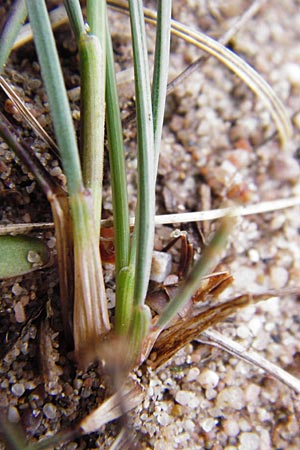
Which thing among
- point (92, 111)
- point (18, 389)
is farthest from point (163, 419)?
point (92, 111)

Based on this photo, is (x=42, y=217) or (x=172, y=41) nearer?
(x=42, y=217)

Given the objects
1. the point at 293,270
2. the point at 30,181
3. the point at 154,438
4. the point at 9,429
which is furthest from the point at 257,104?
the point at 9,429

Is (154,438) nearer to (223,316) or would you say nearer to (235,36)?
(223,316)

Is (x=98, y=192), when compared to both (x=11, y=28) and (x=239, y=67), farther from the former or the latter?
(x=239, y=67)

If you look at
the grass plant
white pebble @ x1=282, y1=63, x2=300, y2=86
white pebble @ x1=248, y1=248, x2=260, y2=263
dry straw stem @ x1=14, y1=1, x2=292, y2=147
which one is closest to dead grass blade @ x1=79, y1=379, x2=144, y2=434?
the grass plant

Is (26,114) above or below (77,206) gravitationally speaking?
above

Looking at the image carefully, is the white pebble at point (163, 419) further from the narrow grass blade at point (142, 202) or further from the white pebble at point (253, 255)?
the white pebble at point (253, 255)
